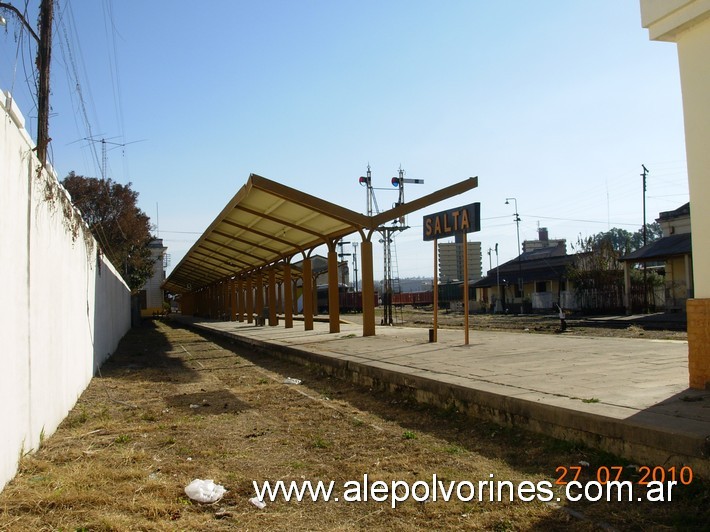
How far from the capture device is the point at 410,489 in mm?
4344

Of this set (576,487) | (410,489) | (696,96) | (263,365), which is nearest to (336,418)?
(410,489)

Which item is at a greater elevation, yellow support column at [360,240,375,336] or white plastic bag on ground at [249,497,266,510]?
yellow support column at [360,240,375,336]

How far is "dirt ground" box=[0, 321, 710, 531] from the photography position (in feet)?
12.2

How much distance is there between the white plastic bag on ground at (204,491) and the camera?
4.19 metres

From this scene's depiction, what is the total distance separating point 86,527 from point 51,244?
3.75m

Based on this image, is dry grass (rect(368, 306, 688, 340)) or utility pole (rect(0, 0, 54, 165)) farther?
dry grass (rect(368, 306, 688, 340))

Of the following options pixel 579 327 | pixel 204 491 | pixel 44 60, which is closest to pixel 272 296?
pixel 579 327

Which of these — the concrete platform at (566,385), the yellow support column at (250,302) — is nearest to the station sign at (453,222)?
the concrete platform at (566,385)

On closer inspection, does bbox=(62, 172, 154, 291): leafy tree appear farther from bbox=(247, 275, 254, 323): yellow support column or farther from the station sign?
the station sign

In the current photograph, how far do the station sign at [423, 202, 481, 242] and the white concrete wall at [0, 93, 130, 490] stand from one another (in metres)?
7.32

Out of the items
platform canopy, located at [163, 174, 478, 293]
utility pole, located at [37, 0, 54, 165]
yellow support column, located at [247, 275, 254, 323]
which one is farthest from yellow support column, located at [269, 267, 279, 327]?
utility pole, located at [37, 0, 54, 165]

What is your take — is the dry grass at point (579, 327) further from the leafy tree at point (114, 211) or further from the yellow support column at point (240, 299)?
the leafy tree at point (114, 211)

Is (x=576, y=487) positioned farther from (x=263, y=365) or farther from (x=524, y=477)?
(x=263, y=365)

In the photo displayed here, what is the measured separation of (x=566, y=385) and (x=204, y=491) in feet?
12.9
